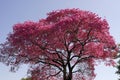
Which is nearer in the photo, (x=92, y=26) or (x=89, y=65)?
(x=92, y=26)

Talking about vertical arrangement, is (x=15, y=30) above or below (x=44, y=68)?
above

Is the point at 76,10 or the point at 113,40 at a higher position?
the point at 76,10

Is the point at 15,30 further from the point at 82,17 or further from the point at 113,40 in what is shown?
the point at 113,40

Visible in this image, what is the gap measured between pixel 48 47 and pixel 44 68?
2.68 meters

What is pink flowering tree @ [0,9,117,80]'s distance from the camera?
30.6m

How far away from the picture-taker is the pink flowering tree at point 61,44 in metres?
30.6

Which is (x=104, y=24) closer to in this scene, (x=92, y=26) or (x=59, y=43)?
(x=92, y=26)

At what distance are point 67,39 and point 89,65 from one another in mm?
4396

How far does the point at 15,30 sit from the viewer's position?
32688 millimetres

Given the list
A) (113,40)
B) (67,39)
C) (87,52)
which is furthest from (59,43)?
(113,40)

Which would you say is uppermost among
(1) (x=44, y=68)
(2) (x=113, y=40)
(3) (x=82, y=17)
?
(3) (x=82, y=17)

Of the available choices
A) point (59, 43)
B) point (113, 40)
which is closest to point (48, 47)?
point (59, 43)

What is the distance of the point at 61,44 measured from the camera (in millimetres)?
30672

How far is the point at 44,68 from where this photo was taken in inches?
1294
